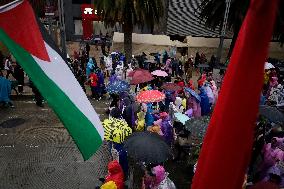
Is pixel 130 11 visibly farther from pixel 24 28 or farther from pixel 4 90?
pixel 24 28

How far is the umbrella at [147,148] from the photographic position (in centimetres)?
743

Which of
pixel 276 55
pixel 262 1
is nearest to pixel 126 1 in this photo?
pixel 276 55

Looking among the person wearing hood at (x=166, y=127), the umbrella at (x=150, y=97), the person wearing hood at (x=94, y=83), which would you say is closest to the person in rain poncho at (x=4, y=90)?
the person wearing hood at (x=94, y=83)

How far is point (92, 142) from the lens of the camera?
13.8 ft

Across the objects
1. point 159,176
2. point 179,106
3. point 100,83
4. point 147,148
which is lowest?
point 100,83

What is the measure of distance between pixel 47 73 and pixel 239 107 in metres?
2.54

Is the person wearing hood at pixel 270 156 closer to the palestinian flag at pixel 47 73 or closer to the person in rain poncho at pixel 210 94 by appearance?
the person in rain poncho at pixel 210 94

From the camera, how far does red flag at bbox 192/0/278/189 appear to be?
197 centimetres

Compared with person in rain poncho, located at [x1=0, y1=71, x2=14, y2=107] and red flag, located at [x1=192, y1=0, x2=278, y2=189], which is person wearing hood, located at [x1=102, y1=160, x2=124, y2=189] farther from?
person in rain poncho, located at [x1=0, y1=71, x2=14, y2=107]

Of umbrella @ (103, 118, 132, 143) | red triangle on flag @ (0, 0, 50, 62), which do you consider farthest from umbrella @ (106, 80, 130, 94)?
red triangle on flag @ (0, 0, 50, 62)

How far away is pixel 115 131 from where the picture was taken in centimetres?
869

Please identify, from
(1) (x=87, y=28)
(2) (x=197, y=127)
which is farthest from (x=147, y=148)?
(1) (x=87, y=28)

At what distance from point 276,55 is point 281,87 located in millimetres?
15789

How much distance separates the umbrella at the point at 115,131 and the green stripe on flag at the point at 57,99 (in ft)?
14.7
